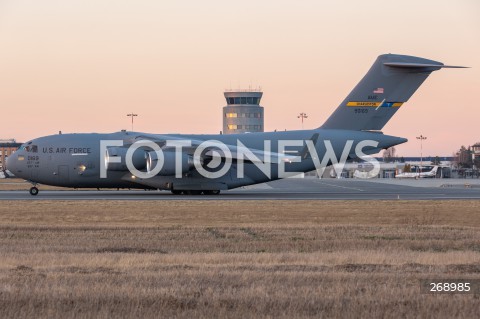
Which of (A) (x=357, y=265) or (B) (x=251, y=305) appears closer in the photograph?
(B) (x=251, y=305)

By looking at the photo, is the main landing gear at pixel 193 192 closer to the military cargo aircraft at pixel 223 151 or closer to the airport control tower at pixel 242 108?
the military cargo aircraft at pixel 223 151

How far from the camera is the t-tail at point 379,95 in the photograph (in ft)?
154

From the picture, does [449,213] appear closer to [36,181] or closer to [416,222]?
[416,222]

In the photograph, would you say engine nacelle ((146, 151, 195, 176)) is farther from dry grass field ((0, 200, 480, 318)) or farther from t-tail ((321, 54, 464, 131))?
dry grass field ((0, 200, 480, 318))

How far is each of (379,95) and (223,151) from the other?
33.6 feet

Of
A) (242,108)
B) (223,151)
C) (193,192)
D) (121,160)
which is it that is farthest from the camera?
(242,108)

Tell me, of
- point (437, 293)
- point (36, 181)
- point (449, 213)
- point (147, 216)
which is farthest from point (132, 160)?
point (437, 293)

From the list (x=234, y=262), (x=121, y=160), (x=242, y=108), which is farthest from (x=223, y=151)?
(x=242, y=108)

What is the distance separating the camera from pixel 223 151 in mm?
44531

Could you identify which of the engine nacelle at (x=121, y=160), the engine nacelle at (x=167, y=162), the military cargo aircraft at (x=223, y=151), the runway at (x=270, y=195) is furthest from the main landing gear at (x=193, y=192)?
the engine nacelle at (x=121, y=160)

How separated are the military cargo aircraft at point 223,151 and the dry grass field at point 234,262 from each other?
11231mm

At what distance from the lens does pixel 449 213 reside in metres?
33.0

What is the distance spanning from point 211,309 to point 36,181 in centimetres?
3702

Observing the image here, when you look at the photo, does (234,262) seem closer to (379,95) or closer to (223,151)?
(223,151)
